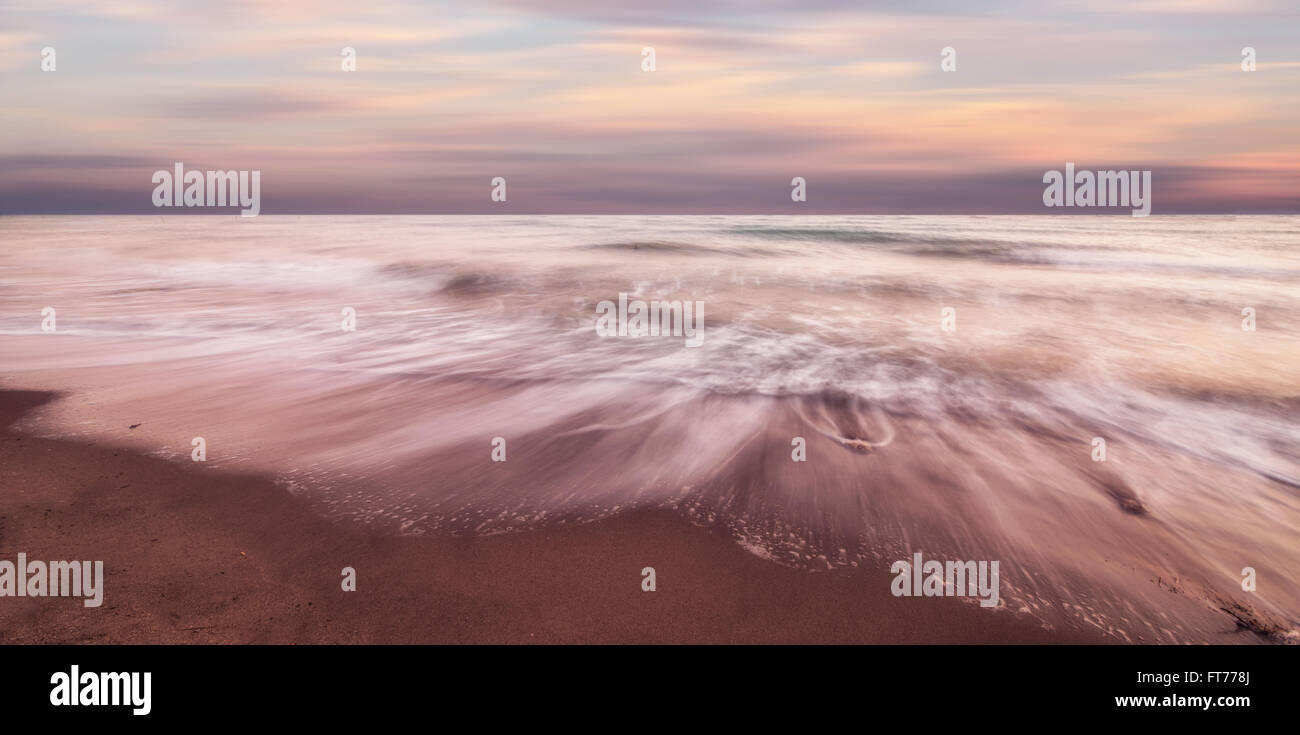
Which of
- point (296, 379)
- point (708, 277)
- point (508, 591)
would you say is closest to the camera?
point (508, 591)

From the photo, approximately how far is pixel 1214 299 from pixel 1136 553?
16444 millimetres

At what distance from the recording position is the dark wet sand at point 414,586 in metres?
2.68

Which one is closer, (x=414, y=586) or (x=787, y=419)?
(x=414, y=586)

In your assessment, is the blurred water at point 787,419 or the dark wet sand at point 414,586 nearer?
the dark wet sand at point 414,586

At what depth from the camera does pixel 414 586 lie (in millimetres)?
2965

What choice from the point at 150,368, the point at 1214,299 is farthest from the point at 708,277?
the point at 150,368

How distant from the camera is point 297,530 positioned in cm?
344

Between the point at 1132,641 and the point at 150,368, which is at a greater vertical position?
the point at 150,368

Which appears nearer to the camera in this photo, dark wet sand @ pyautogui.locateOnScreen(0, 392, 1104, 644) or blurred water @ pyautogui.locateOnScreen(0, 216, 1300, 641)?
dark wet sand @ pyautogui.locateOnScreen(0, 392, 1104, 644)

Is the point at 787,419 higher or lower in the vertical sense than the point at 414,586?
higher

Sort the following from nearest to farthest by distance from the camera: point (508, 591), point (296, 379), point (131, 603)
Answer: point (131, 603) < point (508, 591) < point (296, 379)

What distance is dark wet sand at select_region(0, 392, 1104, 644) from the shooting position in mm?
2682
